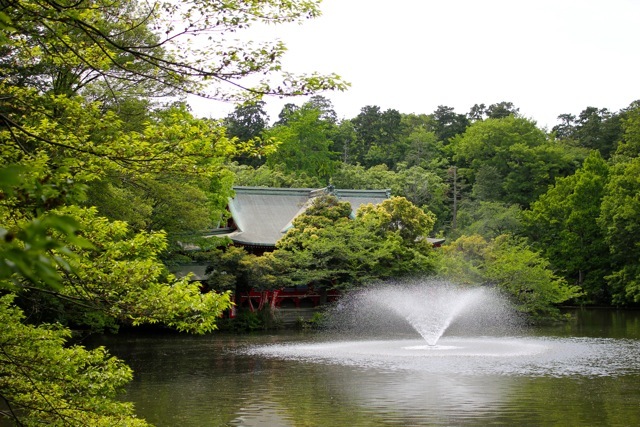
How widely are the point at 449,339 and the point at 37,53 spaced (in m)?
18.7

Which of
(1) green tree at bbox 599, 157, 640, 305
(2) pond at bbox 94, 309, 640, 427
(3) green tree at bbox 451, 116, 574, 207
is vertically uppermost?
(3) green tree at bbox 451, 116, 574, 207

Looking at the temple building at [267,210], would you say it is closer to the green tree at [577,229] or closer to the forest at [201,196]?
the forest at [201,196]

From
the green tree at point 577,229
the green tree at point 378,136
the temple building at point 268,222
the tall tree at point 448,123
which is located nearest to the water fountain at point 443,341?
the temple building at point 268,222

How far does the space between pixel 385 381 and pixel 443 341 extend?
329 inches

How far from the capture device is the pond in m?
11.0

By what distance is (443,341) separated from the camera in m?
22.0

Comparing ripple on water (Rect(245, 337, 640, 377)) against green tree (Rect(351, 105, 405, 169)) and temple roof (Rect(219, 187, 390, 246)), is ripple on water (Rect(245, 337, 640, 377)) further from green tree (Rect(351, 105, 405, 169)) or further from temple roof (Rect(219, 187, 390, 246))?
green tree (Rect(351, 105, 405, 169))

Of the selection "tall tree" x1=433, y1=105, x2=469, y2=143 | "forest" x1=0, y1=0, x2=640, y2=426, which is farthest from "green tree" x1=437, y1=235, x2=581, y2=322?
"tall tree" x1=433, y1=105, x2=469, y2=143

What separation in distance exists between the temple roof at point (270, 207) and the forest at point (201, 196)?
1892mm

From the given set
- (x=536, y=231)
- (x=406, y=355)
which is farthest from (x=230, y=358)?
(x=536, y=231)

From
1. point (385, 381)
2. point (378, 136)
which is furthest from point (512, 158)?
point (385, 381)

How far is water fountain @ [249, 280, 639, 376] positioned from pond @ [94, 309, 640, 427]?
0.06 meters

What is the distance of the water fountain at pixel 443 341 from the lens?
1612 centimetres

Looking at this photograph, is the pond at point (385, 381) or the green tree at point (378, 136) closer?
the pond at point (385, 381)
